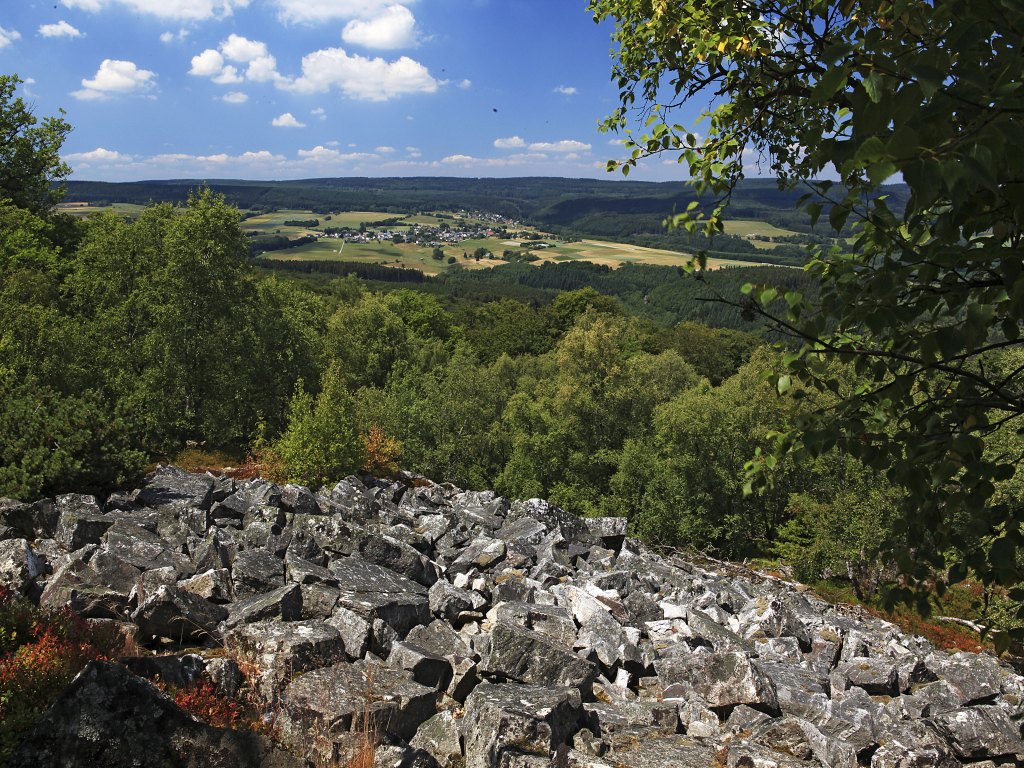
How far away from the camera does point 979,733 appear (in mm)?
8219

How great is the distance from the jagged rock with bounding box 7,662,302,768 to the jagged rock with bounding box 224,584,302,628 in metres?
3.51

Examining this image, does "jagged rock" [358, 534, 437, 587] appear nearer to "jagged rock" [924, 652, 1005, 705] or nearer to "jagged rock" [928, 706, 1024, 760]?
"jagged rock" [928, 706, 1024, 760]

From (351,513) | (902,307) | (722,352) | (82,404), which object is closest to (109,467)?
(82,404)

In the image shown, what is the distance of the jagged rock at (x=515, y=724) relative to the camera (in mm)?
7039

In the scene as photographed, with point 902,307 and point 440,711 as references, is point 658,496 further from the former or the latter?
point 902,307

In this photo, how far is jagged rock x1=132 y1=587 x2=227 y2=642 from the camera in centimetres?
881

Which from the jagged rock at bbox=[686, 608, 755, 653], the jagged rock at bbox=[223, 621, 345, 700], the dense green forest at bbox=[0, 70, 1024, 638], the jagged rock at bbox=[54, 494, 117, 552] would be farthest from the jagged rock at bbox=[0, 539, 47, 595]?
the jagged rock at bbox=[686, 608, 755, 653]

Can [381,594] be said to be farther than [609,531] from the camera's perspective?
No

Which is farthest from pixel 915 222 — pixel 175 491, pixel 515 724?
pixel 175 491

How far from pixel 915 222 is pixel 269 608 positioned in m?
9.47

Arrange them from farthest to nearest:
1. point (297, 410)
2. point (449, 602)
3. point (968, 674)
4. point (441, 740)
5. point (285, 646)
→ point (297, 410)
point (449, 602)
point (968, 674)
point (285, 646)
point (441, 740)

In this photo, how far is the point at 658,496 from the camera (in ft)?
109

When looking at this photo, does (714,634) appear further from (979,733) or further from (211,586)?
(211,586)

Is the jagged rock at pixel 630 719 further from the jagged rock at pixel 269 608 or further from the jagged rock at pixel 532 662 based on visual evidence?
the jagged rock at pixel 269 608
